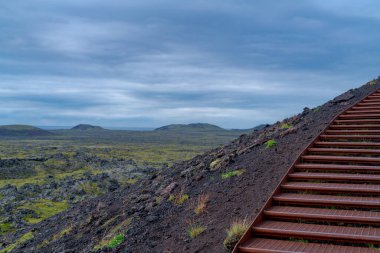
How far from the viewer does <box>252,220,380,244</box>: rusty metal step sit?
7039mm

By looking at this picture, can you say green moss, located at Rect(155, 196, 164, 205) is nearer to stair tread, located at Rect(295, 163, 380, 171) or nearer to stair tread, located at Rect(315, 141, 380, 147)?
stair tread, located at Rect(295, 163, 380, 171)

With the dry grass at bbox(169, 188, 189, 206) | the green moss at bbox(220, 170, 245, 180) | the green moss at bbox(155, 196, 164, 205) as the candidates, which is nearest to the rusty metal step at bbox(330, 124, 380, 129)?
the green moss at bbox(220, 170, 245, 180)

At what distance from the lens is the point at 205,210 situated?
9.56m

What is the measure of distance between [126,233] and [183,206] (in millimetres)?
1719

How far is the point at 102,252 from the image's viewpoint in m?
9.55

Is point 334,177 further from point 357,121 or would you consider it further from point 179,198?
point 357,121

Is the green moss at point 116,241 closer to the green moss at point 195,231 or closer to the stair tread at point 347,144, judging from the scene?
the green moss at point 195,231

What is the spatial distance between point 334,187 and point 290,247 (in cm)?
284

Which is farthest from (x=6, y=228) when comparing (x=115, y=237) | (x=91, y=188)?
(x=115, y=237)

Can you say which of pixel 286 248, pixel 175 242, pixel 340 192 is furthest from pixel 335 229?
pixel 175 242

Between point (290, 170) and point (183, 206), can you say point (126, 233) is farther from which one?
point (290, 170)

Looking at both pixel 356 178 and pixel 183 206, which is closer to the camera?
pixel 356 178

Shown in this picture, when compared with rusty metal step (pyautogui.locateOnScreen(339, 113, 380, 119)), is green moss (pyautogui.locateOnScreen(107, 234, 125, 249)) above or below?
below

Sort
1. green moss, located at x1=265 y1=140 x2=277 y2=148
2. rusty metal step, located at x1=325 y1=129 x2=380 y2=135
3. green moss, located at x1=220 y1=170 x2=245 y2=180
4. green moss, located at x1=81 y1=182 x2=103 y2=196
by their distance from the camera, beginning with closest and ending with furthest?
green moss, located at x1=220 y1=170 x2=245 y2=180 → rusty metal step, located at x1=325 y1=129 x2=380 y2=135 → green moss, located at x1=265 y1=140 x2=277 y2=148 → green moss, located at x1=81 y1=182 x2=103 y2=196
